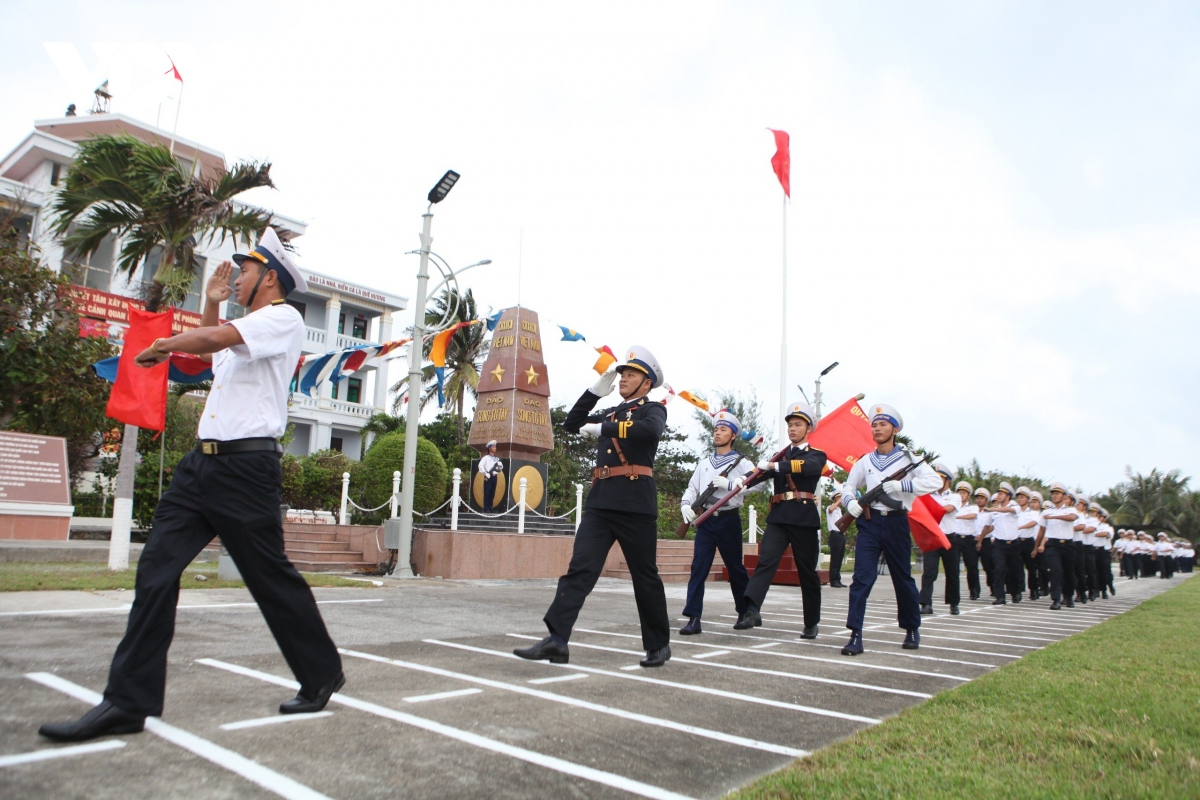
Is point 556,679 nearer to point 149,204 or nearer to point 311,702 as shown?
point 311,702

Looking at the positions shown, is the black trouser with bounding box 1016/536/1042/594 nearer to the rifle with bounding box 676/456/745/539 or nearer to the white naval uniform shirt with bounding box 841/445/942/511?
the rifle with bounding box 676/456/745/539

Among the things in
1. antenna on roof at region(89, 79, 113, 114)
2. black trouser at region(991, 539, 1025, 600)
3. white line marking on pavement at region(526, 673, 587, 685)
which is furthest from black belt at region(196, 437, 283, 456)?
antenna on roof at region(89, 79, 113, 114)

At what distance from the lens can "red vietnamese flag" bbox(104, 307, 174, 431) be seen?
9.67 meters

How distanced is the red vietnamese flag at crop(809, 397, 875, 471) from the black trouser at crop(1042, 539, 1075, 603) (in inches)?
214

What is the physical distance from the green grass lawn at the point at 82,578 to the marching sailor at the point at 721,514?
4.44 meters

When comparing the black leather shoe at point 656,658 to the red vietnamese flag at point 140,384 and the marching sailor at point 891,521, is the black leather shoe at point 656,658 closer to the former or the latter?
the marching sailor at point 891,521

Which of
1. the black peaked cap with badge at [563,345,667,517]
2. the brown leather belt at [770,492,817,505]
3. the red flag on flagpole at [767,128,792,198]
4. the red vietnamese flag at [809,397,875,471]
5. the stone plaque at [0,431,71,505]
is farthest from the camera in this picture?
the red flag on flagpole at [767,128,792,198]

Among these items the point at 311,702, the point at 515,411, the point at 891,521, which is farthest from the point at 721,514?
the point at 515,411

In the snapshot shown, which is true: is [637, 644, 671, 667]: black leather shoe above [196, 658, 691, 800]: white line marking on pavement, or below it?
below

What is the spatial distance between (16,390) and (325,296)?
2227 centimetres

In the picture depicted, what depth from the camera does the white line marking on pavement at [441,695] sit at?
3775 millimetres

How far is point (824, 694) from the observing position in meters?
4.47

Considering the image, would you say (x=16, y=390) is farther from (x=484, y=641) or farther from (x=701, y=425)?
(x=701, y=425)

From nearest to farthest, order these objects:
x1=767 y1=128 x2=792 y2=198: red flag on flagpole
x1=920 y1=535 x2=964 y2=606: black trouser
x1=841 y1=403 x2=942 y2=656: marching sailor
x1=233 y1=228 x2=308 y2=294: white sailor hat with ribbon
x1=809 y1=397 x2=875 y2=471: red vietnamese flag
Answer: x1=233 y1=228 x2=308 y2=294: white sailor hat with ribbon
x1=841 y1=403 x2=942 y2=656: marching sailor
x1=809 y1=397 x2=875 y2=471: red vietnamese flag
x1=920 y1=535 x2=964 y2=606: black trouser
x1=767 y1=128 x2=792 y2=198: red flag on flagpole
